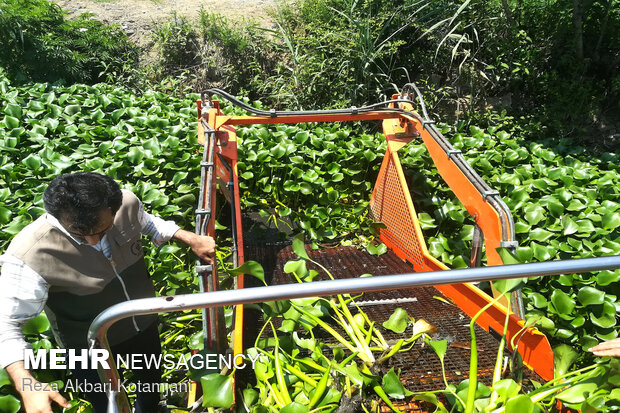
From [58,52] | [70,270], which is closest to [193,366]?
[70,270]

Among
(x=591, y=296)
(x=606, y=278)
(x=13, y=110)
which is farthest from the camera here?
(x=13, y=110)

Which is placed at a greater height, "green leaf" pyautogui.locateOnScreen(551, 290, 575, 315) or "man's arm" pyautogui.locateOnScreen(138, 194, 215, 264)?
"man's arm" pyautogui.locateOnScreen(138, 194, 215, 264)

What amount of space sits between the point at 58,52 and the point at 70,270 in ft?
16.1

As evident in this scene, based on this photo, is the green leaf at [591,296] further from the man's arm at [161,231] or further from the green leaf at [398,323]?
the man's arm at [161,231]

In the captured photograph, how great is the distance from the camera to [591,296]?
206 cm

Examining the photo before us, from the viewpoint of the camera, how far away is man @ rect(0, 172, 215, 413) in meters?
1.39

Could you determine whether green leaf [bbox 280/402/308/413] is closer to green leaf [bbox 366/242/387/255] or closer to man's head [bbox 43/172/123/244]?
man's head [bbox 43/172/123/244]

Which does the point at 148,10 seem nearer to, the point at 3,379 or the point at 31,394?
the point at 3,379

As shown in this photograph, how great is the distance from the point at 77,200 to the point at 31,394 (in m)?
0.60

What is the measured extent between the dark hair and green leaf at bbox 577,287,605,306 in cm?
218

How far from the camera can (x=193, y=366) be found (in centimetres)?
159

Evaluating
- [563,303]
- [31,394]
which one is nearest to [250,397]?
[31,394]

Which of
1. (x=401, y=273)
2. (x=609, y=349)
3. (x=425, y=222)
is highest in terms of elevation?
(x=609, y=349)

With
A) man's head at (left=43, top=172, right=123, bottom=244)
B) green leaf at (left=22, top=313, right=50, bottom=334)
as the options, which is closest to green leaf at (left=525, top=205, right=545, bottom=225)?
man's head at (left=43, top=172, right=123, bottom=244)
